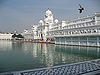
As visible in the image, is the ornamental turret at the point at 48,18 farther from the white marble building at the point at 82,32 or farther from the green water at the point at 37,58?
the green water at the point at 37,58

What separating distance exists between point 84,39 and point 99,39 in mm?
5158

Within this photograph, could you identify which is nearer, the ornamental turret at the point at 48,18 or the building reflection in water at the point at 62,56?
the building reflection in water at the point at 62,56

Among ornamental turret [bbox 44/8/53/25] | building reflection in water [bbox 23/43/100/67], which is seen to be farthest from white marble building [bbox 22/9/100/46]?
building reflection in water [bbox 23/43/100/67]

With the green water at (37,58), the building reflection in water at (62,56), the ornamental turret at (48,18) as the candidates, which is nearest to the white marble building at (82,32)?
the ornamental turret at (48,18)

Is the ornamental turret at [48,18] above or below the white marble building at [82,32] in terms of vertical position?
above

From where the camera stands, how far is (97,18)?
134 feet

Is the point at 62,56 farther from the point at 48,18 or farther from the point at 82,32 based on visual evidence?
the point at 48,18

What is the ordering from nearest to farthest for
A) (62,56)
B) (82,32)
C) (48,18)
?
(62,56)
(82,32)
(48,18)

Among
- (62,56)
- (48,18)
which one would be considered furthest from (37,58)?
(48,18)

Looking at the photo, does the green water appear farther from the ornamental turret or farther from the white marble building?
the ornamental turret

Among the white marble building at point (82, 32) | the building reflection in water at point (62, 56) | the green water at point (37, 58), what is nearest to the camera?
the green water at point (37, 58)

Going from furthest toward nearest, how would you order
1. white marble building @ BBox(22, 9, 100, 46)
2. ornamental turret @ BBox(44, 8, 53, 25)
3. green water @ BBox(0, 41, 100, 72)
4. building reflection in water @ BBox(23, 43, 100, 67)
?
1. ornamental turret @ BBox(44, 8, 53, 25)
2. white marble building @ BBox(22, 9, 100, 46)
3. building reflection in water @ BBox(23, 43, 100, 67)
4. green water @ BBox(0, 41, 100, 72)

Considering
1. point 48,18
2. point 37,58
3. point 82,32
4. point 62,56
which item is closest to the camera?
point 37,58

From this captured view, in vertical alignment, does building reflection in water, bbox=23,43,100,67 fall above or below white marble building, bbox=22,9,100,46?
below
